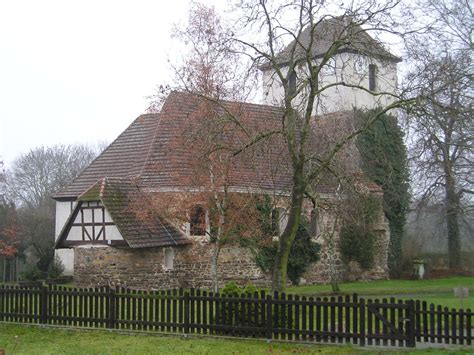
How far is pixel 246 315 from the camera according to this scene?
46.2ft

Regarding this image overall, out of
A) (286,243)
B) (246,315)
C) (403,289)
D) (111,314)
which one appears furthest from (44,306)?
(403,289)

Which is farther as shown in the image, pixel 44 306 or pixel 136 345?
pixel 44 306

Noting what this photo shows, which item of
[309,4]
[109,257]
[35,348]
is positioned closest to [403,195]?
[109,257]

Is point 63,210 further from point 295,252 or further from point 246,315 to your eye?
point 246,315

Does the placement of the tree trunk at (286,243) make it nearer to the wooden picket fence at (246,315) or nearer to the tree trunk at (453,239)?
the wooden picket fence at (246,315)

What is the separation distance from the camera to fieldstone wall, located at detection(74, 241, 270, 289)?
24641 millimetres

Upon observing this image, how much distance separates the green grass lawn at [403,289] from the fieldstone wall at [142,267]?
3973 millimetres

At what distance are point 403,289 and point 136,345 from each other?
16.3 metres

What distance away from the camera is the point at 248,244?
26703 mm

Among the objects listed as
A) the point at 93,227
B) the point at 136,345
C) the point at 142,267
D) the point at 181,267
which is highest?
the point at 93,227

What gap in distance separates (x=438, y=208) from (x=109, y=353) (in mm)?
20984

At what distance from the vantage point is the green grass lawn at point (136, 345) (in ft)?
41.1

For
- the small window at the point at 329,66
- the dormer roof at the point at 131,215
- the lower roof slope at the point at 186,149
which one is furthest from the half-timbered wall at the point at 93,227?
the small window at the point at 329,66

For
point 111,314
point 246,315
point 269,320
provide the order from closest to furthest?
point 269,320 → point 246,315 → point 111,314
